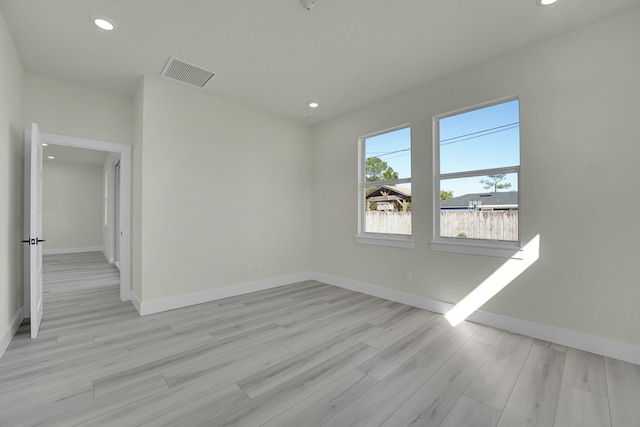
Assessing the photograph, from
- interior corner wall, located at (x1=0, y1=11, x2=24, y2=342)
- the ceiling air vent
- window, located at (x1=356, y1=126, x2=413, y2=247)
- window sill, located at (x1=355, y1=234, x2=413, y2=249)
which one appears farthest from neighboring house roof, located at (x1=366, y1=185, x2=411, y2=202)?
interior corner wall, located at (x1=0, y1=11, x2=24, y2=342)

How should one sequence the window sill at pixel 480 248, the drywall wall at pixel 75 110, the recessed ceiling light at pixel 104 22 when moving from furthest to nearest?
the drywall wall at pixel 75 110 < the window sill at pixel 480 248 < the recessed ceiling light at pixel 104 22

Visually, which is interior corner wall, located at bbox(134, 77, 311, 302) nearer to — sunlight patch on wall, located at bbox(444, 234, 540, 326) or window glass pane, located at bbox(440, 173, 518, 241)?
window glass pane, located at bbox(440, 173, 518, 241)

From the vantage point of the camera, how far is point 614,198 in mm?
2326

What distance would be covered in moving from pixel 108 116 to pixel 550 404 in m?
5.27

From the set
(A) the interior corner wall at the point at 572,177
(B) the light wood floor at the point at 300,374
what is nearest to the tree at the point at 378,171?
(A) the interior corner wall at the point at 572,177

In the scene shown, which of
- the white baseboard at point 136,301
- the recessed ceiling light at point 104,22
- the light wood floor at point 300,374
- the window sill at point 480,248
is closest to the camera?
the light wood floor at point 300,374

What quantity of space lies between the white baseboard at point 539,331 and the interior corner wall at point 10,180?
13.2 feet

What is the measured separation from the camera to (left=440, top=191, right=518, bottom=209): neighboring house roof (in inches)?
115

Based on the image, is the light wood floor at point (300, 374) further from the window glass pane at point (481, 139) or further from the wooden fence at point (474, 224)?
the window glass pane at point (481, 139)

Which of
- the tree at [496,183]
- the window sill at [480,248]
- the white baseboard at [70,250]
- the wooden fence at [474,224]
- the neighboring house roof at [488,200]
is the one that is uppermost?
the tree at [496,183]

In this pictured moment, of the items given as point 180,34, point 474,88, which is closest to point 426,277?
point 474,88

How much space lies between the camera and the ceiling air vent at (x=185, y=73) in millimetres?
3082

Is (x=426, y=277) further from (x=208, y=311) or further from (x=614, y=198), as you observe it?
(x=208, y=311)

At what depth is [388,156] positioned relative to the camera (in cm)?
411
